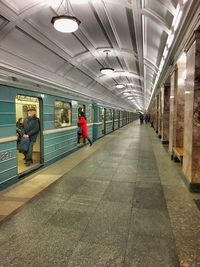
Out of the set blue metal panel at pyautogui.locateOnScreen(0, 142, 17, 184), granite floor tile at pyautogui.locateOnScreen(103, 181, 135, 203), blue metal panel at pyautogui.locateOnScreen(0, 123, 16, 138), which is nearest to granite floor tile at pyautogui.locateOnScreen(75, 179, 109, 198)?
granite floor tile at pyautogui.locateOnScreen(103, 181, 135, 203)

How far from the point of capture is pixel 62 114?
856 cm

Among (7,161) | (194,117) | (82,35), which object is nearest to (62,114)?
(82,35)

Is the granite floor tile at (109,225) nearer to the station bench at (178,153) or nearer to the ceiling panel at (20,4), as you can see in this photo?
the station bench at (178,153)

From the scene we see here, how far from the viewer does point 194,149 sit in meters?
4.64

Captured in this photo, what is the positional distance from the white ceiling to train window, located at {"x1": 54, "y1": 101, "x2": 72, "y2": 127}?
110cm

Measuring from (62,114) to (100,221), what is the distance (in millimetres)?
5701

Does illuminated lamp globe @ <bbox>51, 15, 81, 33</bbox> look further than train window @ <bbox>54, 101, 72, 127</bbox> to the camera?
No

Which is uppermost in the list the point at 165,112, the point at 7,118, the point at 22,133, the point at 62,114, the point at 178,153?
the point at 165,112

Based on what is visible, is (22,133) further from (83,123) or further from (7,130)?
(83,123)

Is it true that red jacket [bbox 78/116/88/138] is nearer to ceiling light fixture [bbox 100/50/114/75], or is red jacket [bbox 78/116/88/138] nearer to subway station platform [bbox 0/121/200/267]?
ceiling light fixture [bbox 100/50/114/75]

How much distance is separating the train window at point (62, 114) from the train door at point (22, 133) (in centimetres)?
66

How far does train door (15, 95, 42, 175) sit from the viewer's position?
673 centimetres

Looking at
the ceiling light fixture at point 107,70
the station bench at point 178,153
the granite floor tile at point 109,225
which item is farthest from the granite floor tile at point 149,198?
the ceiling light fixture at point 107,70

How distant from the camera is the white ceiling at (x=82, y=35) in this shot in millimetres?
5055
